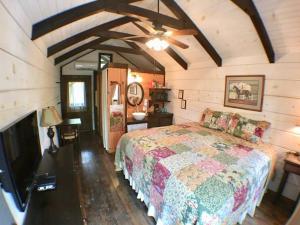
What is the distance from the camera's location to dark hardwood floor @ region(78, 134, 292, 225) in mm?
2154

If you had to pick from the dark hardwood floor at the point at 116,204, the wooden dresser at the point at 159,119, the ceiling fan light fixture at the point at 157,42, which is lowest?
the dark hardwood floor at the point at 116,204

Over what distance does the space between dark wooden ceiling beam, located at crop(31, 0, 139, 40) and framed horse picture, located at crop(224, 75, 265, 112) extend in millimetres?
2623

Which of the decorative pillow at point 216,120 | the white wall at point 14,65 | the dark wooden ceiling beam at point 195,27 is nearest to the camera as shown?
the white wall at point 14,65

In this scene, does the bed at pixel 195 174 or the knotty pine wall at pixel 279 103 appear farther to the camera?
the knotty pine wall at pixel 279 103

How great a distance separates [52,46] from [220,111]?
342 centimetres

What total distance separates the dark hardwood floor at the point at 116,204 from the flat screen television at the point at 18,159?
1148mm

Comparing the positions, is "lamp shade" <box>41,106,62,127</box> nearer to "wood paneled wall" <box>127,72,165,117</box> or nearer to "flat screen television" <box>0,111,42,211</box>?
"flat screen television" <box>0,111,42,211</box>

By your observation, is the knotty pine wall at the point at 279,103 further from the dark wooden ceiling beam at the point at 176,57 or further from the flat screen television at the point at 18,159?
the flat screen television at the point at 18,159

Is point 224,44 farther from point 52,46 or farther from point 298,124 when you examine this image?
point 52,46

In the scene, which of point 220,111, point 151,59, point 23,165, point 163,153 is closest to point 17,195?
point 23,165

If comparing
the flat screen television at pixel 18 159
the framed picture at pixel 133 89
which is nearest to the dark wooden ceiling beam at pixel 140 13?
the flat screen television at pixel 18 159

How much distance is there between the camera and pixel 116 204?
7.86ft

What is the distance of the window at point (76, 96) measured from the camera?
5441mm

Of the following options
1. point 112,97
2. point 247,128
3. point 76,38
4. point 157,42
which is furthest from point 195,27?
point 112,97
